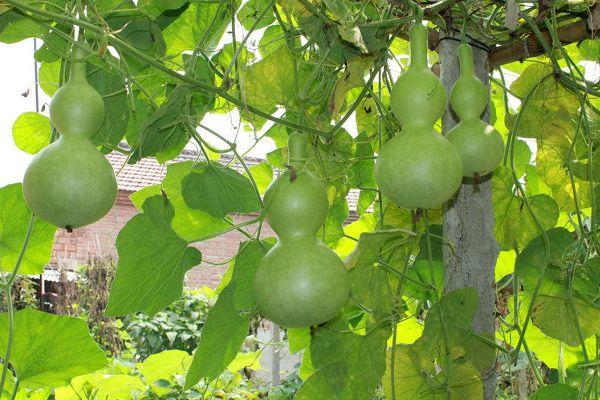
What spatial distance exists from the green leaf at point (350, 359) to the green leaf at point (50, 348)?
24 cm

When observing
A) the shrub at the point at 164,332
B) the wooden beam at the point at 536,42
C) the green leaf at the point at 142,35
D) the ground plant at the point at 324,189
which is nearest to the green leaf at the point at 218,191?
the ground plant at the point at 324,189

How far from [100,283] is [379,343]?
547 cm

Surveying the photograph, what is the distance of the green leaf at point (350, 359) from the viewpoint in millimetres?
794

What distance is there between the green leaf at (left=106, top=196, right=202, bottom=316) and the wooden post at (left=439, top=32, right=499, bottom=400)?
30 centimetres

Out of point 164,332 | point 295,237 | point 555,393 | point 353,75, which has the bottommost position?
point 555,393

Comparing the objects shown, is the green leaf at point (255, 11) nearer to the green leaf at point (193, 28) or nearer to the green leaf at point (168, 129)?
the green leaf at point (193, 28)

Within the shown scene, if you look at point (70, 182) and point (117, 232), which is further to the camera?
point (117, 232)

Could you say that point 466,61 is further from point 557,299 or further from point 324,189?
point 557,299

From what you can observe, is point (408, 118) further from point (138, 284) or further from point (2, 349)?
point (2, 349)

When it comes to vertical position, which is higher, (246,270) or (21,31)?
(21,31)

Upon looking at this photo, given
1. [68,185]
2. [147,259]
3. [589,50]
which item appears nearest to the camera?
[68,185]

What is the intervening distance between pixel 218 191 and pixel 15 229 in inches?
9.0

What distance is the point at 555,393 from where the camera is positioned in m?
0.80

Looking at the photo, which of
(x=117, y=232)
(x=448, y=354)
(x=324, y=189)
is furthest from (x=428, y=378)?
(x=117, y=232)
